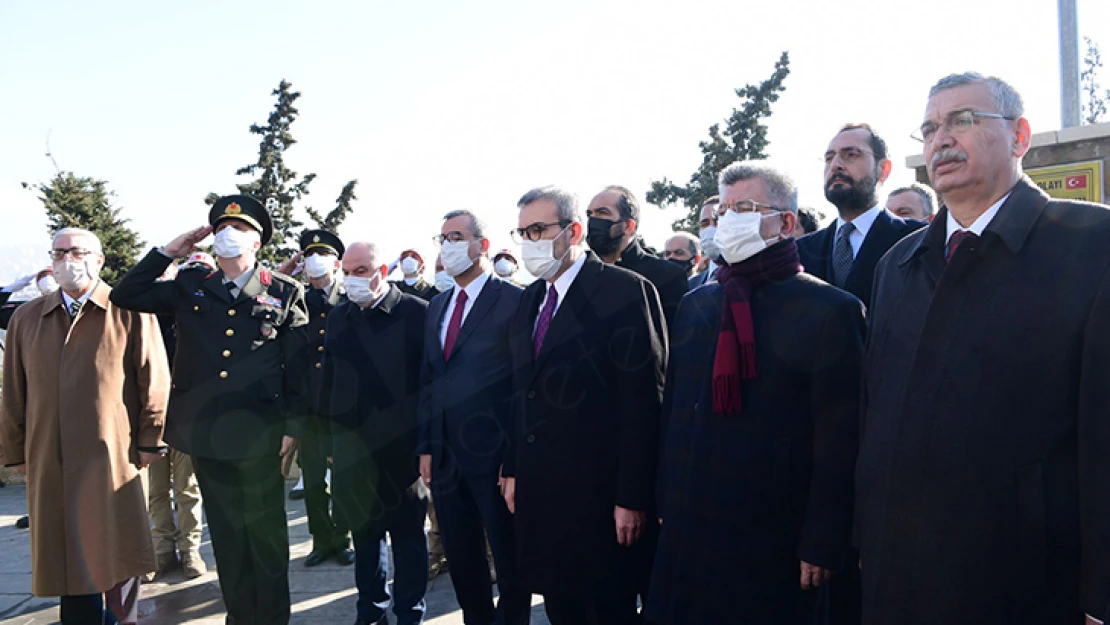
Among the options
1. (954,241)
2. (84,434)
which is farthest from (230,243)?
(954,241)

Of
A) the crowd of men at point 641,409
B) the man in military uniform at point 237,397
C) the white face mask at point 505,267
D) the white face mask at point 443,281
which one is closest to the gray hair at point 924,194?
the crowd of men at point 641,409

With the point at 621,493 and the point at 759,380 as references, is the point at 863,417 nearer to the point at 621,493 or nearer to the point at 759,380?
the point at 759,380

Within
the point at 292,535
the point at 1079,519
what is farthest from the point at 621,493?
the point at 292,535

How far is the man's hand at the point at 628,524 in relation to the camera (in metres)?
3.22

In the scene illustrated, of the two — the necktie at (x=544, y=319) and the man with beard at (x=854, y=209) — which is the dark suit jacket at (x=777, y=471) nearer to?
the man with beard at (x=854, y=209)

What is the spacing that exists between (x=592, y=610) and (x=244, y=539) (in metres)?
2.17

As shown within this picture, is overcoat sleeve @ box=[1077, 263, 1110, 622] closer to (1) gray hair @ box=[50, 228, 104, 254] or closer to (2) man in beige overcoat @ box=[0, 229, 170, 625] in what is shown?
(2) man in beige overcoat @ box=[0, 229, 170, 625]

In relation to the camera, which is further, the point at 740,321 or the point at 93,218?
the point at 93,218

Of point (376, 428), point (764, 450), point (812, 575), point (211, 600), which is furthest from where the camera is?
point (211, 600)

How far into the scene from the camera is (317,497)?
6.23 m

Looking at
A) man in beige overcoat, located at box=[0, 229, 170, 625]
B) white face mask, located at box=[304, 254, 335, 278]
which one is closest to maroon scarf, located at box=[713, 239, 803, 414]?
man in beige overcoat, located at box=[0, 229, 170, 625]

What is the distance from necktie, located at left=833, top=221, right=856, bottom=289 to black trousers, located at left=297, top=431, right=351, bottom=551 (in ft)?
13.6

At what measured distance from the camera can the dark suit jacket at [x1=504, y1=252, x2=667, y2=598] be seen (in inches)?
129

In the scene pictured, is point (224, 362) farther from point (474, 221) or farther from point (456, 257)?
point (474, 221)
